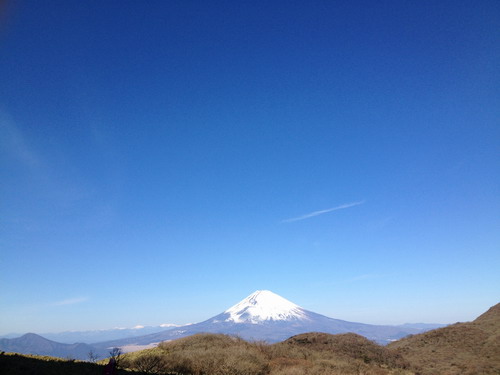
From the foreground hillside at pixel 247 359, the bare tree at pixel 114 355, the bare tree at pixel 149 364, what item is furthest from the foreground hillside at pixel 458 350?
the bare tree at pixel 114 355

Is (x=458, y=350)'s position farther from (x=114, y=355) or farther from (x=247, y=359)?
(x=114, y=355)

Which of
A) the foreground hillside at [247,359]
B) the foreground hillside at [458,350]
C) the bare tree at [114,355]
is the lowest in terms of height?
the foreground hillside at [458,350]

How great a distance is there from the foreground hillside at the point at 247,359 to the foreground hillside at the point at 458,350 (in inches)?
239

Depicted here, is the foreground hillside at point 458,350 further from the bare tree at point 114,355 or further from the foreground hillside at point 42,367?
the foreground hillside at point 42,367

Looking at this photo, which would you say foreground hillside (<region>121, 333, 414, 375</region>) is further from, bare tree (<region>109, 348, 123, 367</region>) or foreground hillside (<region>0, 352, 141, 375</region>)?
foreground hillside (<region>0, 352, 141, 375</region>)

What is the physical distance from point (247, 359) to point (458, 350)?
122ft

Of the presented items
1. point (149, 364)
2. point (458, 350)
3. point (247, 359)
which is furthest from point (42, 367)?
point (458, 350)

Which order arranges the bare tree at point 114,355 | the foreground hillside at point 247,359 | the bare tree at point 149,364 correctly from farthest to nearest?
1. the foreground hillside at point 247,359
2. the bare tree at point 149,364
3. the bare tree at point 114,355

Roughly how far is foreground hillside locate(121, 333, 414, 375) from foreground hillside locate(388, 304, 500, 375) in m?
6.06

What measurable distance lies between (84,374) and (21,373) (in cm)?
322

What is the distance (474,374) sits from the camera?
32.6m

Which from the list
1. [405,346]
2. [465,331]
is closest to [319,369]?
[405,346]

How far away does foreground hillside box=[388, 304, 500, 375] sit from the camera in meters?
35.2

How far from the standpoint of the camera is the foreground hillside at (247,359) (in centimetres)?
2209
